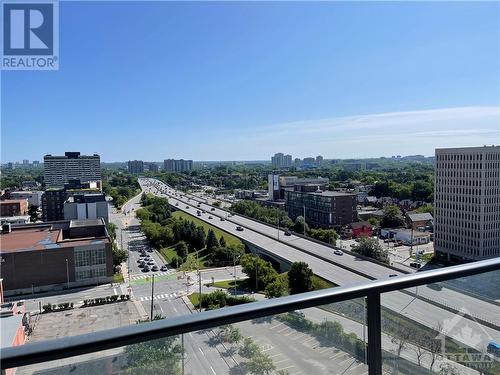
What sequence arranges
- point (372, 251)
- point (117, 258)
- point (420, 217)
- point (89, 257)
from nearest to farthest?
point (89, 257), point (372, 251), point (117, 258), point (420, 217)

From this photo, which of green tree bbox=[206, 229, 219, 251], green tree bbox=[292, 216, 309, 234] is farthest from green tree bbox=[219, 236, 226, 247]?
green tree bbox=[292, 216, 309, 234]

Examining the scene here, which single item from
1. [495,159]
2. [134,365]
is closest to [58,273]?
[134,365]

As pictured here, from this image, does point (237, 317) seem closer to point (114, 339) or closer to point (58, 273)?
point (114, 339)

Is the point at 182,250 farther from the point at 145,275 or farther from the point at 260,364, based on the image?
the point at 260,364

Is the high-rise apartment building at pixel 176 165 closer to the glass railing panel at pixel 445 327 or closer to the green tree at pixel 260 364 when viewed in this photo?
the glass railing panel at pixel 445 327

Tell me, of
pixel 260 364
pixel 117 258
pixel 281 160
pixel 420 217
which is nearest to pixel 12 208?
pixel 117 258

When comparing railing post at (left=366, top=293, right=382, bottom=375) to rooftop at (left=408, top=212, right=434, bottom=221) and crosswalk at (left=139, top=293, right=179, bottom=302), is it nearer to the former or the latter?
crosswalk at (left=139, top=293, right=179, bottom=302)

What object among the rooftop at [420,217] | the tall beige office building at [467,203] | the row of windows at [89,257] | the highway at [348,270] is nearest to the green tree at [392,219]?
the rooftop at [420,217]
